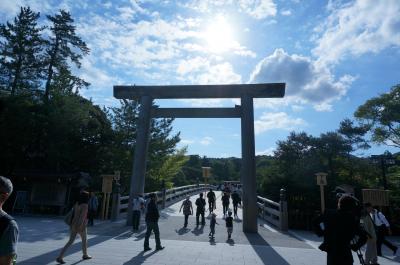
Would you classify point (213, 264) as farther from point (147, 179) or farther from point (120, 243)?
point (147, 179)

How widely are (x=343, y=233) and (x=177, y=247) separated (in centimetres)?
628

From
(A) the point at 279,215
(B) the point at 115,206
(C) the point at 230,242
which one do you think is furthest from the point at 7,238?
(A) the point at 279,215

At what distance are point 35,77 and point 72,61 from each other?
11.2 ft

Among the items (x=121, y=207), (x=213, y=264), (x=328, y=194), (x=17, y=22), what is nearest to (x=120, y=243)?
(x=213, y=264)

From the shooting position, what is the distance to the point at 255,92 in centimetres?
1400

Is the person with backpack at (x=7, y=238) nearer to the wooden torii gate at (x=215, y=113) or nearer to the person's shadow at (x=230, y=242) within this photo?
the person's shadow at (x=230, y=242)

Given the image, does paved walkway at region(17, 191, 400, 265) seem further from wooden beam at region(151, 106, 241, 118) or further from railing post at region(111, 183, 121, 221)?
wooden beam at region(151, 106, 241, 118)

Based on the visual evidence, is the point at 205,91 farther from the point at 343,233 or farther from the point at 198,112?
the point at 343,233

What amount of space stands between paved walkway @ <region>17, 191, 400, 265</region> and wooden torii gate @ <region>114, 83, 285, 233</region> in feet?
4.99

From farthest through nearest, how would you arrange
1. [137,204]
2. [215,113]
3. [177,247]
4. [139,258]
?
1. [215,113]
2. [137,204]
3. [177,247]
4. [139,258]

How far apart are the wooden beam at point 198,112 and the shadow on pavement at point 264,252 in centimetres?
576

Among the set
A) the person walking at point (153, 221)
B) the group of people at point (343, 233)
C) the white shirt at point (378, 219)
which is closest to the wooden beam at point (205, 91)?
the white shirt at point (378, 219)

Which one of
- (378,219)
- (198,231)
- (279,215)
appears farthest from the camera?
(279,215)

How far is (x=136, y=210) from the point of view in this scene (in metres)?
12.7
